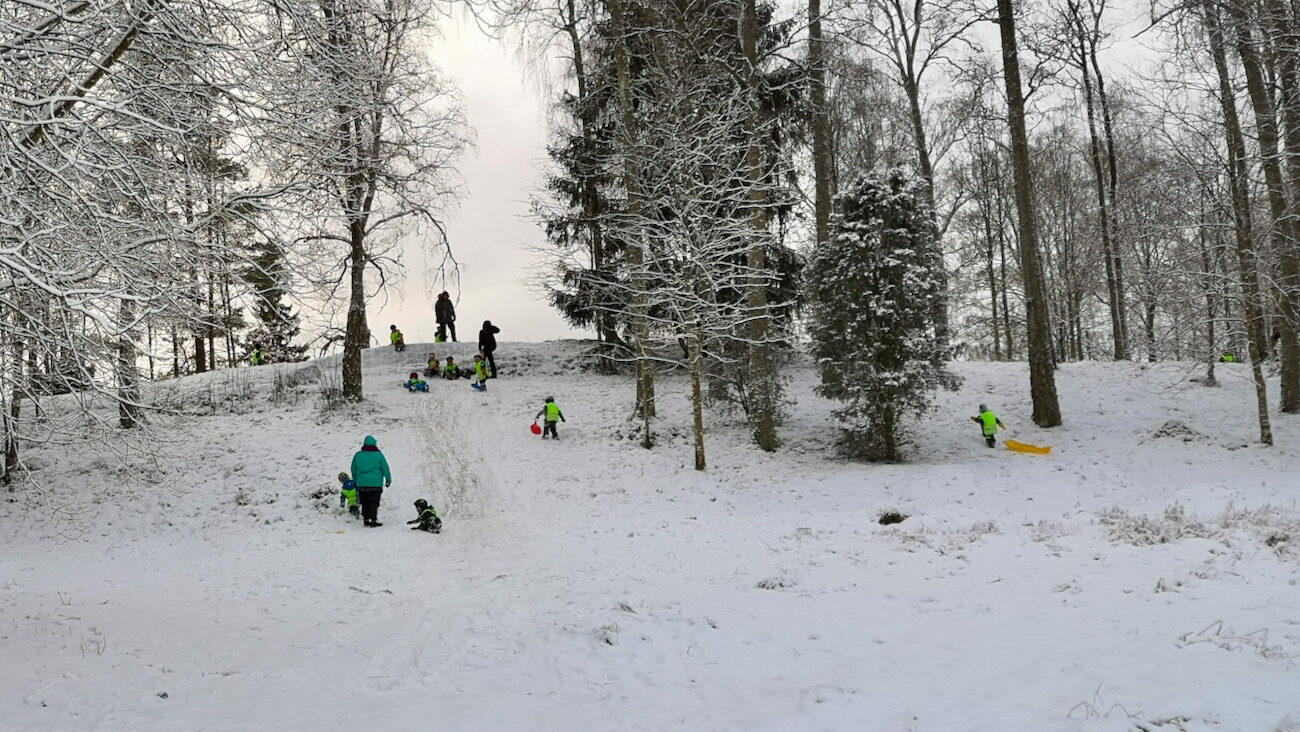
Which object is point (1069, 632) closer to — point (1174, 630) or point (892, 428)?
point (1174, 630)

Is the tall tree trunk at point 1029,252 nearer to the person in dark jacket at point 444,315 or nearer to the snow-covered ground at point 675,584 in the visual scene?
the snow-covered ground at point 675,584

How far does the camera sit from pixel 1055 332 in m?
29.8

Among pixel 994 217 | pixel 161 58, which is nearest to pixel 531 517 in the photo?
pixel 161 58

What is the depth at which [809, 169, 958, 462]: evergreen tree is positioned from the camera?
516 inches

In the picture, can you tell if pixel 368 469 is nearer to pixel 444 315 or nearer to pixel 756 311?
pixel 756 311

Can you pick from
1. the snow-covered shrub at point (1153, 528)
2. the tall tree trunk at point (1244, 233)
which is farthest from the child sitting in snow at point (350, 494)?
the tall tree trunk at point (1244, 233)

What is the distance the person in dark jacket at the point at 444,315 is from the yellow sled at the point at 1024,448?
1918 cm

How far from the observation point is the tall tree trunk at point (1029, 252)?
47.5ft

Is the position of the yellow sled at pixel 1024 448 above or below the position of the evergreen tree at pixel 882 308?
below

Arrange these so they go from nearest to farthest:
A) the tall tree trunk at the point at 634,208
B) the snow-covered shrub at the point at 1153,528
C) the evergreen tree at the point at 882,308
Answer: the snow-covered shrub at the point at 1153,528 → the evergreen tree at the point at 882,308 → the tall tree trunk at the point at 634,208

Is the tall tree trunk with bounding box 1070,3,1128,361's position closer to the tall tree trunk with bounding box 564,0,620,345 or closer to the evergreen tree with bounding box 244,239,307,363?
the tall tree trunk with bounding box 564,0,620,345

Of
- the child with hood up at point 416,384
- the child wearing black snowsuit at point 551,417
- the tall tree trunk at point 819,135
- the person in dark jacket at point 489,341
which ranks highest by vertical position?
the tall tree trunk at point 819,135

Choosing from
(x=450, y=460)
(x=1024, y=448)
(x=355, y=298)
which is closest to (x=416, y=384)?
(x=355, y=298)

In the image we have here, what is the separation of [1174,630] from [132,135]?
8.92 meters
